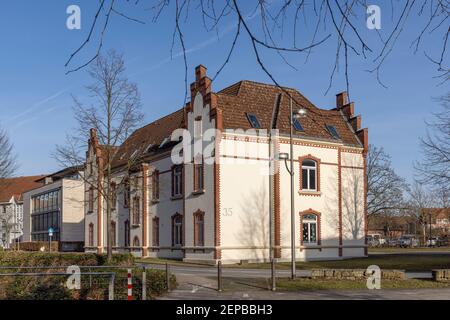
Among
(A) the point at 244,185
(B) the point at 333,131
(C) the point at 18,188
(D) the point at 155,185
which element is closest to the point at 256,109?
(A) the point at 244,185

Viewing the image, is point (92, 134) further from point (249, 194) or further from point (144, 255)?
point (144, 255)

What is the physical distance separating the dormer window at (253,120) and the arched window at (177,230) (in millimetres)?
8478

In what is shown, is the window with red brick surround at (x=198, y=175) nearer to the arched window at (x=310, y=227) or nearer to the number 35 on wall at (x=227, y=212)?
the number 35 on wall at (x=227, y=212)

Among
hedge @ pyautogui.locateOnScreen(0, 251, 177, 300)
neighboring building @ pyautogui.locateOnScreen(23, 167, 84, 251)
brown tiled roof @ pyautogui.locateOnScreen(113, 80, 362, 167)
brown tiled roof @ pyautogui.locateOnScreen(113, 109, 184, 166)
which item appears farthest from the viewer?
neighboring building @ pyautogui.locateOnScreen(23, 167, 84, 251)

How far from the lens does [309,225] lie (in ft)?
124

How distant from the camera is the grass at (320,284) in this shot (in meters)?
19.4

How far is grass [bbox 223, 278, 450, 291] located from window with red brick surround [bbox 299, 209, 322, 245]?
15.9 meters

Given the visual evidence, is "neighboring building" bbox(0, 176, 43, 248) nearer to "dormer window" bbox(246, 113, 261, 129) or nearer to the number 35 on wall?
"dormer window" bbox(246, 113, 261, 129)

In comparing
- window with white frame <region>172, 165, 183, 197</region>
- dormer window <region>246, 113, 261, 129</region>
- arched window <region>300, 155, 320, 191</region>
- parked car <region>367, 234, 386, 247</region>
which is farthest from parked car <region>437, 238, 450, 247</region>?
dormer window <region>246, 113, 261, 129</region>

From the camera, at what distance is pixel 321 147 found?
38.6 metres

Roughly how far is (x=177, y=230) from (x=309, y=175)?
33.4 feet

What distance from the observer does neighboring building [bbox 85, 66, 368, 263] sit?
116ft

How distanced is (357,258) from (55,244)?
32.7 m
